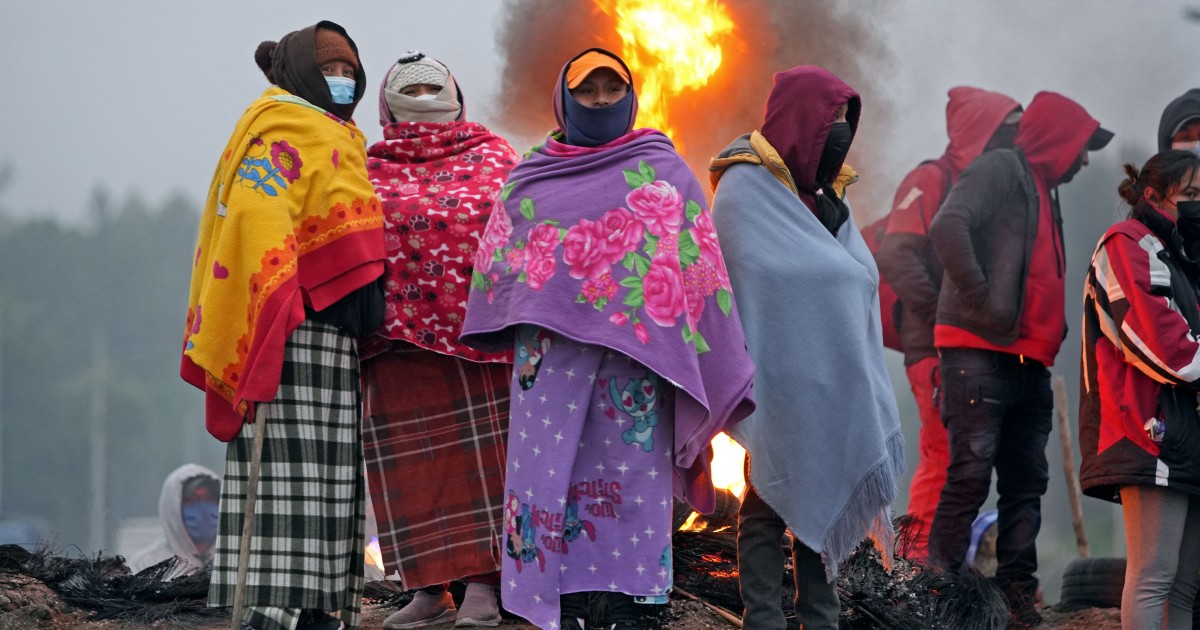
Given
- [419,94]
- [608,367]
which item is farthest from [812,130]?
[419,94]

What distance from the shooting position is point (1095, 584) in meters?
7.11

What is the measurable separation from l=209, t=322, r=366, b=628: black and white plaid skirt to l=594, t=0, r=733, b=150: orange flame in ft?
11.2

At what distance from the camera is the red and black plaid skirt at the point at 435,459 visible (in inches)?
198

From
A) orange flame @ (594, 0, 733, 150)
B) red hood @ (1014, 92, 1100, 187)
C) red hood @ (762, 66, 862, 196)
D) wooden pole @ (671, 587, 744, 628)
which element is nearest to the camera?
red hood @ (762, 66, 862, 196)

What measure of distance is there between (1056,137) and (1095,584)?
260 centimetres

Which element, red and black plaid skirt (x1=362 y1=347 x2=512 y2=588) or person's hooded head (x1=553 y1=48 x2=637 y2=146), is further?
red and black plaid skirt (x1=362 y1=347 x2=512 y2=588)

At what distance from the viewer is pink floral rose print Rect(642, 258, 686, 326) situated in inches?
166

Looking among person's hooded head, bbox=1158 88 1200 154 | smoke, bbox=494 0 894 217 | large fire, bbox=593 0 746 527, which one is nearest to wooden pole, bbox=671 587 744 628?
large fire, bbox=593 0 746 527

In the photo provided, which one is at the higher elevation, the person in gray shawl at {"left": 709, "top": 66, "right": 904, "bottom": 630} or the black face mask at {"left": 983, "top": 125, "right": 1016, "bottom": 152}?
the black face mask at {"left": 983, "top": 125, "right": 1016, "bottom": 152}

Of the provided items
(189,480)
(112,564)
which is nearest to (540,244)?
(112,564)

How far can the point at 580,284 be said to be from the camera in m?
4.27

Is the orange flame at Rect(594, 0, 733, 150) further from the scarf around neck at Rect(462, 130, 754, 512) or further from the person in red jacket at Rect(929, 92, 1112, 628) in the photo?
the scarf around neck at Rect(462, 130, 754, 512)

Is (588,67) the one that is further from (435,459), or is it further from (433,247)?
(435,459)

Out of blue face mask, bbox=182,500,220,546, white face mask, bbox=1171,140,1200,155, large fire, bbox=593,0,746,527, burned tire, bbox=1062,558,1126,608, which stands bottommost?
blue face mask, bbox=182,500,220,546
